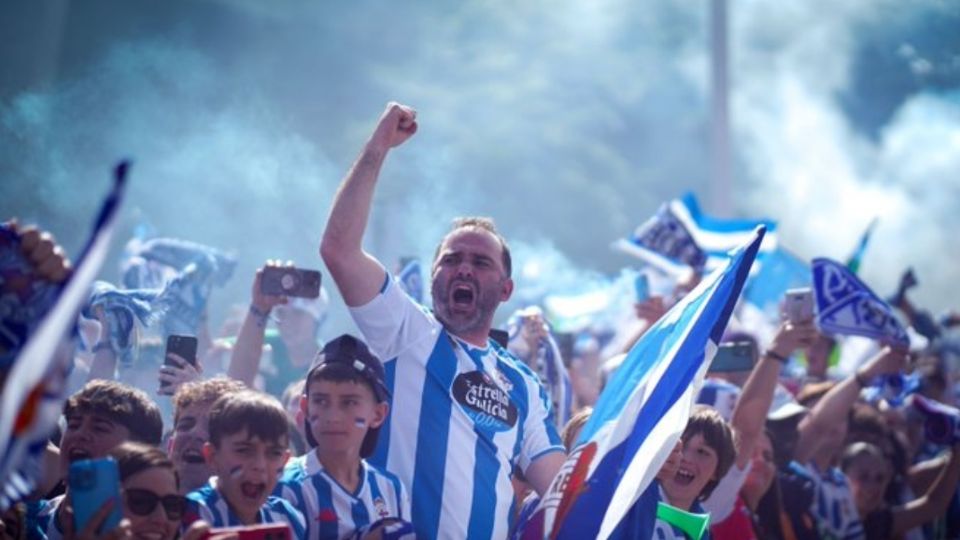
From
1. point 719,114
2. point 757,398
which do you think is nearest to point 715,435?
point 757,398

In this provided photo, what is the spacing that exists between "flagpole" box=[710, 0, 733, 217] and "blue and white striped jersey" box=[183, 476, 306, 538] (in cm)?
1123

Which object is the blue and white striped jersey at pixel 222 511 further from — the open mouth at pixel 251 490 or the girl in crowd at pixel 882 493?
the girl in crowd at pixel 882 493

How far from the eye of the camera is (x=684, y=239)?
7727 millimetres

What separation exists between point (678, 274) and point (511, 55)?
10872 mm

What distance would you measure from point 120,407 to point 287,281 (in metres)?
1.17

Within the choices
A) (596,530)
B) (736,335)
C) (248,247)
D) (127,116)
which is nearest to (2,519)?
(596,530)

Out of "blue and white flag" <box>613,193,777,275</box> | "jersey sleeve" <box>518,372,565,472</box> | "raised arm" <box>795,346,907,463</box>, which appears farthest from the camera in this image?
"blue and white flag" <box>613,193,777,275</box>

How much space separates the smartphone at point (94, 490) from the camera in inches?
109

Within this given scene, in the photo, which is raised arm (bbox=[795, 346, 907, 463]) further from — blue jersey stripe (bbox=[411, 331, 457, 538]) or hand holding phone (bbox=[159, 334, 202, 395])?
hand holding phone (bbox=[159, 334, 202, 395])

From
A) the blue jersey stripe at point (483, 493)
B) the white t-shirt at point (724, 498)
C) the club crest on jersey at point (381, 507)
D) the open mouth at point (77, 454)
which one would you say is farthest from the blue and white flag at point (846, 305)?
the open mouth at point (77, 454)

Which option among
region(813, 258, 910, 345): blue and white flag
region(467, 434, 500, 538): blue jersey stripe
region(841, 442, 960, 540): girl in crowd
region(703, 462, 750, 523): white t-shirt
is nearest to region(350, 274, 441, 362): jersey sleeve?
region(467, 434, 500, 538): blue jersey stripe

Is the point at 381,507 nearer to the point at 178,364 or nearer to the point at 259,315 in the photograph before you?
the point at 178,364

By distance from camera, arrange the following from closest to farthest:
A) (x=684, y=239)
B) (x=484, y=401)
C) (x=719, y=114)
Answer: (x=484, y=401)
(x=684, y=239)
(x=719, y=114)

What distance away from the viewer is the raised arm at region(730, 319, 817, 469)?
5258 millimetres
